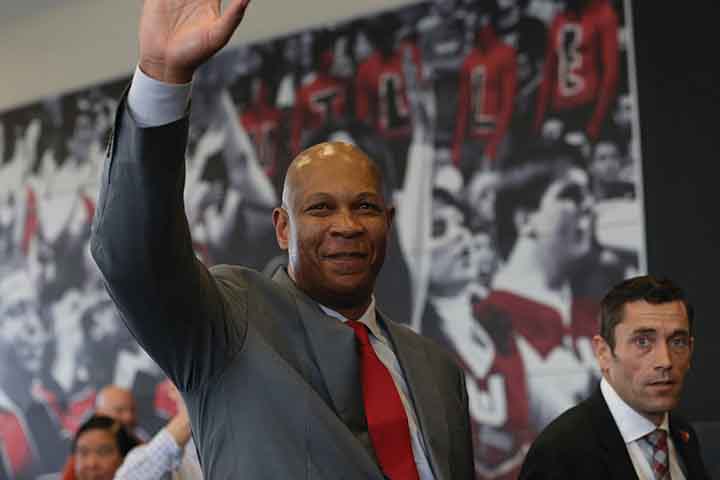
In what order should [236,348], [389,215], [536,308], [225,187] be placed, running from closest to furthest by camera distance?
1. [236,348]
2. [389,215]
3. [536,308]
4. [225,187]

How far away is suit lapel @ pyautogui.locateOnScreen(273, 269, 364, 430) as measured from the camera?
1.88 meters

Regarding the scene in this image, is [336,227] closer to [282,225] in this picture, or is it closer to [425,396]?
[282,225]

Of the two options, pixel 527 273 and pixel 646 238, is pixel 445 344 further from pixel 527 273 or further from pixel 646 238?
pixel 646 238

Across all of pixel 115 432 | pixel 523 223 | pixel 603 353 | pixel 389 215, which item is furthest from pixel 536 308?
pixel 389 215

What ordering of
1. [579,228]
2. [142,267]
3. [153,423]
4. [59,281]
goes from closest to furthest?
[142,267] → [579,228] → [153,423] → [59,281]

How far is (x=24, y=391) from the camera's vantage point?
22.5 feet

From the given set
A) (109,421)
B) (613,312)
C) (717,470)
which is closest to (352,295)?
(613,312)

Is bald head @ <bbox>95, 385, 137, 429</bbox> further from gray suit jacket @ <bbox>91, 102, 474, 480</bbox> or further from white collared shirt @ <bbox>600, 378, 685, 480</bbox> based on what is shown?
gray suit jacket @ <bbox>91, 102, 474, 480</bbox>

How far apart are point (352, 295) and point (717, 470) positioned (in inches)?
94.3

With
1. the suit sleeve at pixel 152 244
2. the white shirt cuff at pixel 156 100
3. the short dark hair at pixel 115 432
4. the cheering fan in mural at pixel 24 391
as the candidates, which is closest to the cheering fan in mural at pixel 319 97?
the short dark hair at pixel 115 432

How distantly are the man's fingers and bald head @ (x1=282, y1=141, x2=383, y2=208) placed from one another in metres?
A: 0.54

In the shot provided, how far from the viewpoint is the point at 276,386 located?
1.79 m

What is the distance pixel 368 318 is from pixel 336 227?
207 millimetres

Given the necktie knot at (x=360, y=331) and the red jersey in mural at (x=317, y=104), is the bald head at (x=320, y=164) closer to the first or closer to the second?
the necktie knot at (x=360, y=331)
